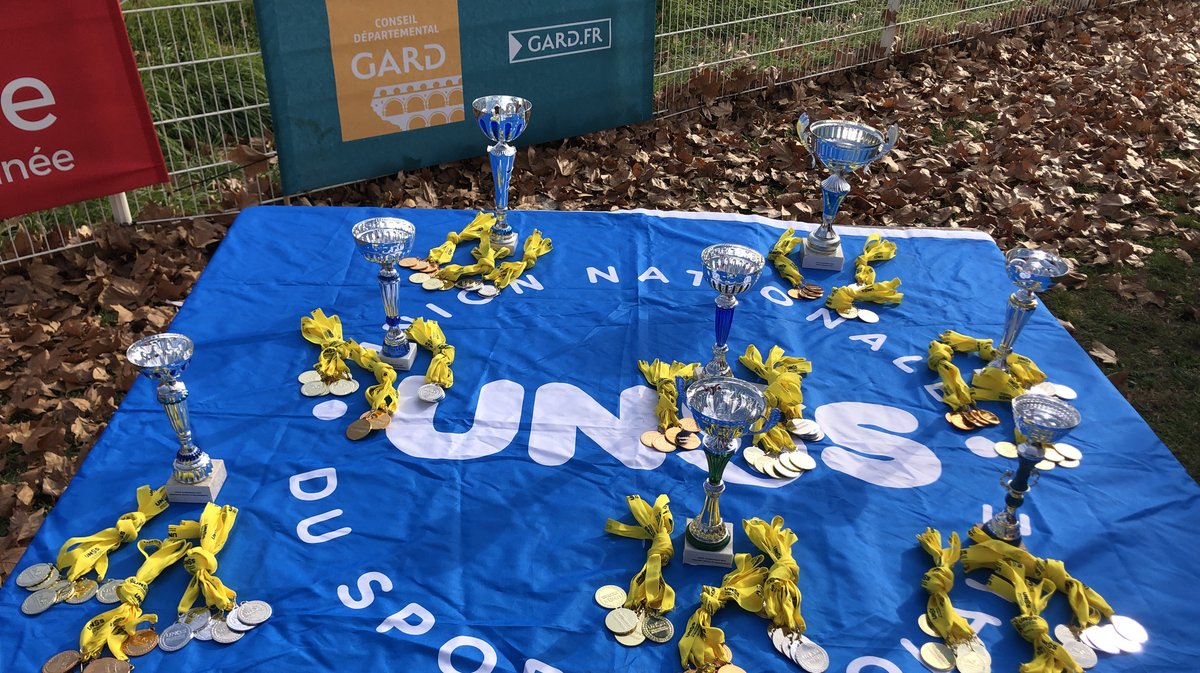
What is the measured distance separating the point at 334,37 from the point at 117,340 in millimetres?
1984

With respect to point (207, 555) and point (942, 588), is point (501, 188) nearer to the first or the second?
point (207, 555)

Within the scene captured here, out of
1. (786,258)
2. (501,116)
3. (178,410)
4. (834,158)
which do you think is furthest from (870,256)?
(178,410)

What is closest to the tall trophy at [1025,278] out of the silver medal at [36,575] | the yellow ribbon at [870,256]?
the yellow ribbon at [870,256]

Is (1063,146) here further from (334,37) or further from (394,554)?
(394,554)

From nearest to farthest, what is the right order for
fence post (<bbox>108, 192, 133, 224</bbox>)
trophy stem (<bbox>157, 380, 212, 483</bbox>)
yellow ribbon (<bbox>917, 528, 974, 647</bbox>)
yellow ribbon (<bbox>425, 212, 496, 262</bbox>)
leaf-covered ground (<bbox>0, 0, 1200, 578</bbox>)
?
yellow ribbon (<bbox>917, 528, 974, 647</bbox>) → trophy stem (<bbox>157, 380, 212, 483</bbox>) → yellow ribbon (<bbox>425, 212, 496, 262</bbox>) → leaf-covered ground (<bbox>0, 0, 1200, 578</bbox>) → fence post (<bbox>108, 192, 133, 224</bbox>)

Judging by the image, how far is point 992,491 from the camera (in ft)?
8.63

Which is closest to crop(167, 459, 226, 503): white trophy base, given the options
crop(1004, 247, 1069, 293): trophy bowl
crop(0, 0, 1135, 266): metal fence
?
crop(1004, 247, 1069, 293): trophy bowl

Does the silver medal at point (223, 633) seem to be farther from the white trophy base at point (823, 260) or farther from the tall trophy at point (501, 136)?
the white trophy base at point (823, 260)

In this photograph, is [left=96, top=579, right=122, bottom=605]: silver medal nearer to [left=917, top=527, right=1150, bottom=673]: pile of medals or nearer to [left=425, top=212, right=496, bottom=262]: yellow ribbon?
[left=425, top=212, right=496, bottom=262]: yellow ribbon

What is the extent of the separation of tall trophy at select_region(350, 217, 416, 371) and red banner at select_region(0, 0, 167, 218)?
2.27m

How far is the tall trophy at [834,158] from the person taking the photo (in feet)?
11.5

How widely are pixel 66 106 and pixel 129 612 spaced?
319 centimetres

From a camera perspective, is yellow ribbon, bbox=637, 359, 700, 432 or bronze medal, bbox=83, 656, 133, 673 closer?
bronze medal, bbox=83, 656, 133, 673

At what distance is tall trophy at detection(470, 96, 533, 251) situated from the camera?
3.60 meters
